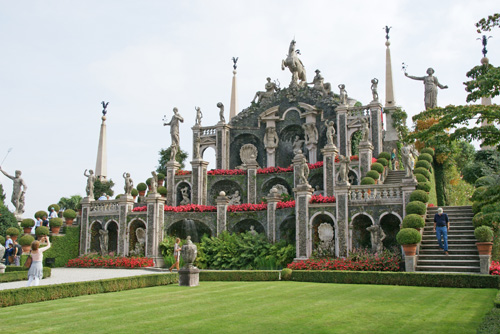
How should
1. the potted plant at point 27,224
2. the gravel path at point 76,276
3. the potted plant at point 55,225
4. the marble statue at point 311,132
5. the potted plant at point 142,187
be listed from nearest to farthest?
the gravel path at point 76,276
the potted plant at point 55,225
the potted plant at point 27,224
the marble statue at point 311,132
the potted plant at point 142,187

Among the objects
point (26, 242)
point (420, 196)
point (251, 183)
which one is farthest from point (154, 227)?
point (420, 196)

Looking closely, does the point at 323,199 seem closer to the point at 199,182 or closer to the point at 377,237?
the point at 377,237

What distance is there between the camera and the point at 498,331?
8266 millimetres

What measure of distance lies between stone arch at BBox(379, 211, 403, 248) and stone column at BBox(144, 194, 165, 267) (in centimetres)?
1335

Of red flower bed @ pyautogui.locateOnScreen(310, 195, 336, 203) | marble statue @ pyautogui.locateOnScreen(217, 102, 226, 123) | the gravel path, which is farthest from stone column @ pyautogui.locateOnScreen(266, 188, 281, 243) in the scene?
marble statue @ pyautogui.locateOnScreen(217, 102, 226, 123)

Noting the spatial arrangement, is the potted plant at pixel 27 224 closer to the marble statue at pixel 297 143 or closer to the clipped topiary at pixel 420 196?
the marble statue at pixel 297 143

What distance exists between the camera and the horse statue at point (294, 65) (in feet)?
148

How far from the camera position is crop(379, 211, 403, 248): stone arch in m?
26.3

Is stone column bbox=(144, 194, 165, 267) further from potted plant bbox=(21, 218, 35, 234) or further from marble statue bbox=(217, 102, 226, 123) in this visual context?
marble statue bbox=(217, 102, 226, 123)

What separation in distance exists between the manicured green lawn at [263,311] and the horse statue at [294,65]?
3054cm

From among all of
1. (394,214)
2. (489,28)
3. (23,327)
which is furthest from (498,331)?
(394,214)

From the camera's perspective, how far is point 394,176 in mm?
34844

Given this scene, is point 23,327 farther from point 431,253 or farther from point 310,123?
point 310,123

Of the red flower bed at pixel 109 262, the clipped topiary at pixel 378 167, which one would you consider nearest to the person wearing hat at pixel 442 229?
the clipped topiary at pixel 378 167
